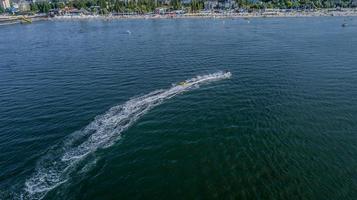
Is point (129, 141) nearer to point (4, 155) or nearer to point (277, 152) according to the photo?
point (4, 155)

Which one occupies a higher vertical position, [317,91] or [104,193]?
[317,91]

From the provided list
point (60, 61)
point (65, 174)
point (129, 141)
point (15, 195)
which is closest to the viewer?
point (15, 195)

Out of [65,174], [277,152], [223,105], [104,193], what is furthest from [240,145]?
[65,174]

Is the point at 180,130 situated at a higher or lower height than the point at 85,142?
lower
